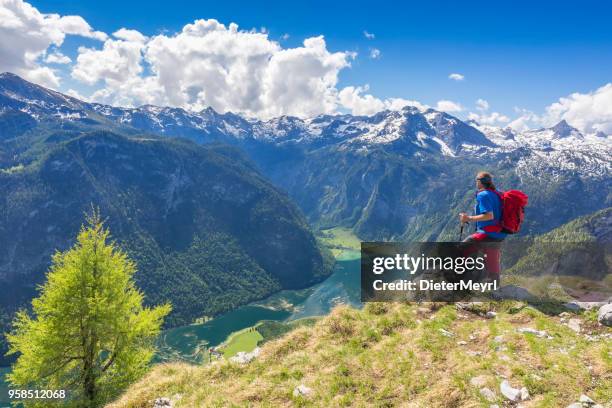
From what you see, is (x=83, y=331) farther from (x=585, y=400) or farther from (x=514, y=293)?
(x=585, y=400)

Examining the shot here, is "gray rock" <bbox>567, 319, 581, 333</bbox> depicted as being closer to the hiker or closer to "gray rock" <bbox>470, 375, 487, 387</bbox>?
the hiker

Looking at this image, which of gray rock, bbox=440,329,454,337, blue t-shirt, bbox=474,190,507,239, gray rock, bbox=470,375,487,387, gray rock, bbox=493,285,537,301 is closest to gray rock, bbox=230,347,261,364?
gray rock, bbox=440,329,454,337

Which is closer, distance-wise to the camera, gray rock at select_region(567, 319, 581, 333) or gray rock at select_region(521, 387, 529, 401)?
gray rock at select_region(521, 387, 529, 401)

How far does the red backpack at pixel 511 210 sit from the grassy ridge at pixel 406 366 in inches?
153

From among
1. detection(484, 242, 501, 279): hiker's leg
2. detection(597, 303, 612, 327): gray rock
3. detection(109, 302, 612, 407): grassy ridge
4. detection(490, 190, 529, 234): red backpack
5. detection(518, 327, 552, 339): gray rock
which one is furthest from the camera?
detection(484, 242, 501, 279): hiker's leg

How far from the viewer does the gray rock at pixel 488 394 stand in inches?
409

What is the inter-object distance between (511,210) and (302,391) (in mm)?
10767

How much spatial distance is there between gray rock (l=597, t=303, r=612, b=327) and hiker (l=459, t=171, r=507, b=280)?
4263 millimetres

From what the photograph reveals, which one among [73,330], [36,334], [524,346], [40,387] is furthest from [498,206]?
Answer: [40,387]

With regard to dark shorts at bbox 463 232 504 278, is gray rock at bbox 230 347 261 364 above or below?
below

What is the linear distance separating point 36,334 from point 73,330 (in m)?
1.85

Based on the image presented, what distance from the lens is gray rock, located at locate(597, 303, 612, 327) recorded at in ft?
46.3

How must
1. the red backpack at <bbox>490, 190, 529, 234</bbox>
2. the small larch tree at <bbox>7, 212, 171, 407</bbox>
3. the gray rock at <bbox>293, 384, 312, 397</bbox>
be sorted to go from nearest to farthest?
1. the gray rock at <bbox>293, 384, 312, 397</bbox>
2. the red backpack at <bbox>490, 190, 529, 234</bbox>
3. the small larch tree at <bbox>7, 212, 171, 407</bbox>

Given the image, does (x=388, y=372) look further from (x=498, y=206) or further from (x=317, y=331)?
(x=498, y=206)
